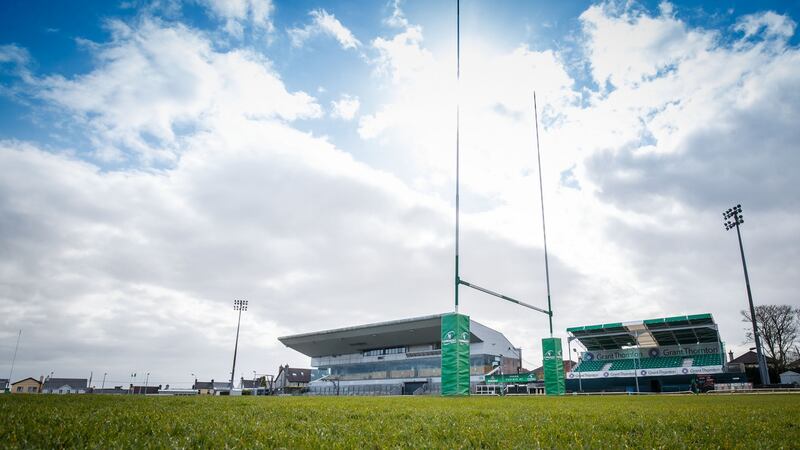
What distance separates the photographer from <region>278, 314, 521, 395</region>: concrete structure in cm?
6153

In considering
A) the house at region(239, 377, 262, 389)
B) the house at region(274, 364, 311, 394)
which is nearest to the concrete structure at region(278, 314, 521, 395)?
the house at region(274, 364, 311, 394)

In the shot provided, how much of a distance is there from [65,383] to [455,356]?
3403 inches

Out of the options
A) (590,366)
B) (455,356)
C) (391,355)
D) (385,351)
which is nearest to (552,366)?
(455,356)

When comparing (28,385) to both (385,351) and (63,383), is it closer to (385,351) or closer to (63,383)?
(63,383)

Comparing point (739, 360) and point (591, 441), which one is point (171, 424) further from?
point (739, 360)

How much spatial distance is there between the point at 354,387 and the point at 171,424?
2846 inches

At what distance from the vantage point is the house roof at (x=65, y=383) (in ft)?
239

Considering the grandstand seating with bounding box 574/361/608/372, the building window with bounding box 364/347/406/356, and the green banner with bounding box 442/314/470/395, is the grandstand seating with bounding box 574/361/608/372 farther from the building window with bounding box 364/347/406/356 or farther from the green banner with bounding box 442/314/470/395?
the green banner with bounding box 442/314/470/395

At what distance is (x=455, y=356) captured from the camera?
20250 mm

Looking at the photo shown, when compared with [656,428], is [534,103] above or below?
above

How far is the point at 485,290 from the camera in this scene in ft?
75.5

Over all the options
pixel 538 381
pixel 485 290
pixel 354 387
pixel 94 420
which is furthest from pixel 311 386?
pixel 94 420

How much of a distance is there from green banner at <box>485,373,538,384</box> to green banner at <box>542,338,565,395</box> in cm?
2833

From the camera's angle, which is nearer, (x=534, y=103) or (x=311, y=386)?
(x=534, y=103)
